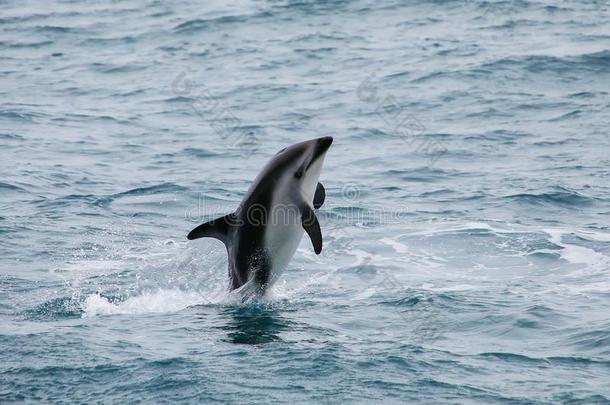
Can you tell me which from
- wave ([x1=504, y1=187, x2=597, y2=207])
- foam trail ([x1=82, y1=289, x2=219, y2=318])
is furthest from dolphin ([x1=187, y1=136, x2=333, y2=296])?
wave ([x1=504, y1=187, x2=597, y2=207])

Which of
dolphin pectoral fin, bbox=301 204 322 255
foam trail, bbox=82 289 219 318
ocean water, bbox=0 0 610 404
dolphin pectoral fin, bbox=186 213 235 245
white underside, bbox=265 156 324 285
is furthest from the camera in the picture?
foam trail, bbox=82 289 219 318

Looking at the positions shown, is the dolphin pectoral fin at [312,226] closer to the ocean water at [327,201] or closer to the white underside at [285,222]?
the white underside at [285,222]

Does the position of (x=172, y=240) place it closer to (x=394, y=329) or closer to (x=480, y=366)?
(x=394, y=329)

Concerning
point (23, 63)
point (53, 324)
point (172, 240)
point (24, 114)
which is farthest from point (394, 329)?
point (23, 63)

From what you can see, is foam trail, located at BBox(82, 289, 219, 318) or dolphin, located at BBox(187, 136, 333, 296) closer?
dolphin, located at BBox(187, 136, 333, 296)

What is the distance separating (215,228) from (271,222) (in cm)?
74

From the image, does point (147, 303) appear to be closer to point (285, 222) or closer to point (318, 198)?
point (285, 222)

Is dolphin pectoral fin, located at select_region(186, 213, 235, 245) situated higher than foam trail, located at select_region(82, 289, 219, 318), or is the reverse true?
dolphin pectoral fin, located at select_region(186, 213, 235, 245)

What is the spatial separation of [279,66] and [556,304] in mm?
21089

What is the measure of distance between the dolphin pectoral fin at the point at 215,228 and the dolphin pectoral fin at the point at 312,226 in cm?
93

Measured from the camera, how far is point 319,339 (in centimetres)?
1284

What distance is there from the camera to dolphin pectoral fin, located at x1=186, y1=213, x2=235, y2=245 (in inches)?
547

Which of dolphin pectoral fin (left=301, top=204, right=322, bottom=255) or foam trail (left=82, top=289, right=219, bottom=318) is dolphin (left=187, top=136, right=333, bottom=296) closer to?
dolphin pectoral fin (left=301, top=204, right=322, bottom=255)

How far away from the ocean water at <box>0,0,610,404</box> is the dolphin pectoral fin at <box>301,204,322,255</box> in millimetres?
1019
